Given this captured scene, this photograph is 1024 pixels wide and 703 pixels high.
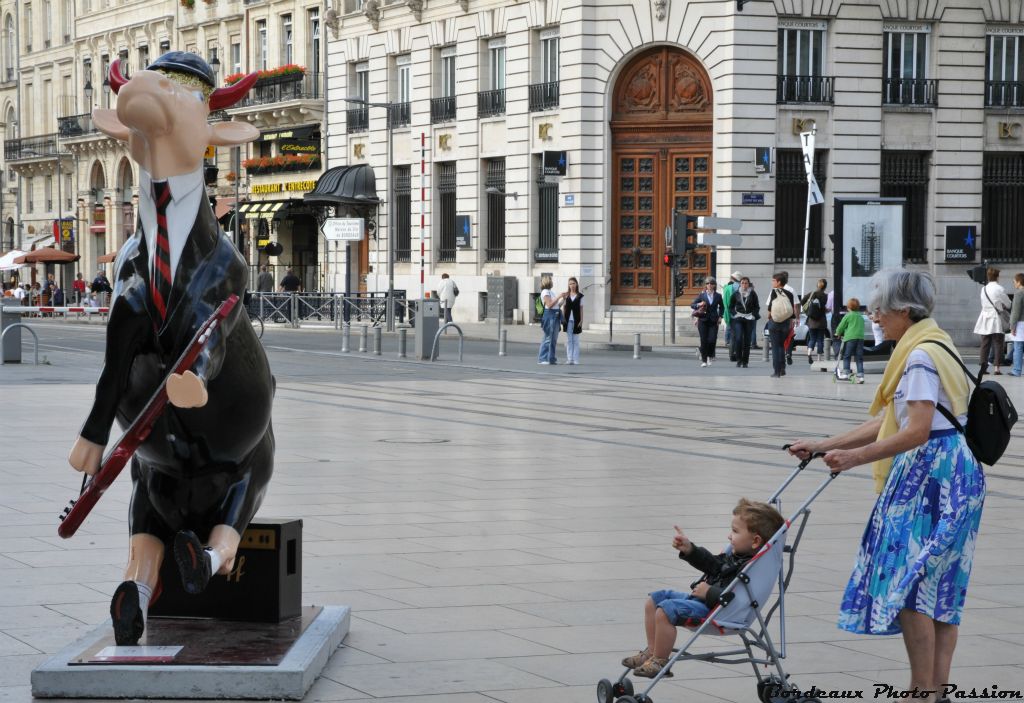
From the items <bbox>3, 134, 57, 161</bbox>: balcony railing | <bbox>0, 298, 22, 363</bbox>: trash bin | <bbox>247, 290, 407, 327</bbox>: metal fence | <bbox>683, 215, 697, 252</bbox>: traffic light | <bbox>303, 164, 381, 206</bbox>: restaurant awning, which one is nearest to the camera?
<bbox>0, 298, 22, 363</bbox>: trash bin

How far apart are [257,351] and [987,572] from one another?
449 cm

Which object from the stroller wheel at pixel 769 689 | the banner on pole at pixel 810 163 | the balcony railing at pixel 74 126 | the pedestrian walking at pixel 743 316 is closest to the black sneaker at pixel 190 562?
the stroller wheel at pixel 769 689

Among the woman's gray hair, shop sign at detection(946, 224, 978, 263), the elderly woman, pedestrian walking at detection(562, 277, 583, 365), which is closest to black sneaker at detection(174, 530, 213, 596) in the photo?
the elderly woman

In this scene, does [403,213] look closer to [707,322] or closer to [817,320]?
[817,320]

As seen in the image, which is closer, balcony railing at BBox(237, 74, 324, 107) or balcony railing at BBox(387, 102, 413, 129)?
balcony railing at BBox(387, 102, 413, 129)

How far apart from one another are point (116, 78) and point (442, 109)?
40.7 metres

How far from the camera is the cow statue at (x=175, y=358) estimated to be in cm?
639

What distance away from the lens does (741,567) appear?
6164 millimetres

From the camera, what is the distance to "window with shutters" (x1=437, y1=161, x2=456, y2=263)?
1850 inches

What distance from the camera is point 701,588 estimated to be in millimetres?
6223

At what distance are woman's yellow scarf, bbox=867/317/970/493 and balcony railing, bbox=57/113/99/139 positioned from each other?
65526 millimetres

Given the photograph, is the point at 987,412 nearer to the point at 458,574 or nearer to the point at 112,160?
the point at 458,574

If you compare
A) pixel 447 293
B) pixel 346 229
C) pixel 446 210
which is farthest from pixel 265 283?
pixel 447 293

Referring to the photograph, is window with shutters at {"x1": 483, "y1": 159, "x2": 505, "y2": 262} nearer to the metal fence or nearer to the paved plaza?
the metal fence
